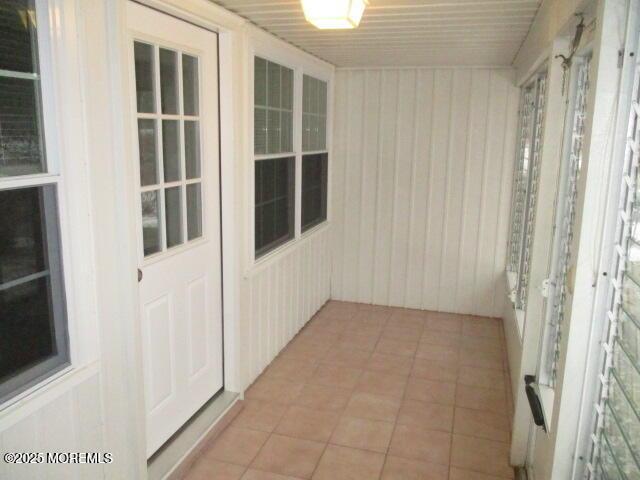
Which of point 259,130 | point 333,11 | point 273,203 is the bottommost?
point 273,203

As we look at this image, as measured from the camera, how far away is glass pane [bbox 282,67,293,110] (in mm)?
3846

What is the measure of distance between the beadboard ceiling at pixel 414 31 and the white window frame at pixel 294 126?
0.10 meters

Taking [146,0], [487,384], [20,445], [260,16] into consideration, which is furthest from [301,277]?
[20,445]

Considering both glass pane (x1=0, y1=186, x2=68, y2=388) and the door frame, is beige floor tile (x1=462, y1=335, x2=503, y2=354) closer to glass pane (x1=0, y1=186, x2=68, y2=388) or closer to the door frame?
the door frame

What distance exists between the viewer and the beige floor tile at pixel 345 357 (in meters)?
3.97

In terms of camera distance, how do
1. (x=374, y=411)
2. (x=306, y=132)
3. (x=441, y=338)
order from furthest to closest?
1. (x=441, y=338)
2. (x=306, y=132)
3. (x=374, y=411)

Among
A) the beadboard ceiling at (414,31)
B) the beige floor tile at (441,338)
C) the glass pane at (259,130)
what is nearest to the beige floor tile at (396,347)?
the beige floor tile at (441,338)

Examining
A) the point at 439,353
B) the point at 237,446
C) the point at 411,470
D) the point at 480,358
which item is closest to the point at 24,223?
the point at 237,446

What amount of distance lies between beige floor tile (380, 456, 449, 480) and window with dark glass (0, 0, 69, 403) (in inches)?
66.5

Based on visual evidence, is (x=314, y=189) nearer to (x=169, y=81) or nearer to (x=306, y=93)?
(x=306, y=93)

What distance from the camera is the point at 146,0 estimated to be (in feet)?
7.50

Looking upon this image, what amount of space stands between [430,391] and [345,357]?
0.75 metres

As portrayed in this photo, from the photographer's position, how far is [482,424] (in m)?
3.19

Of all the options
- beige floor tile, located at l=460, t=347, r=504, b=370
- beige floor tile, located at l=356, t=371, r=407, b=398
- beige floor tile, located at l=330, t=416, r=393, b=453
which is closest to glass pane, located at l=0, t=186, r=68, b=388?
beige floor tile, located at l=330, t=416, r=393, b=453
